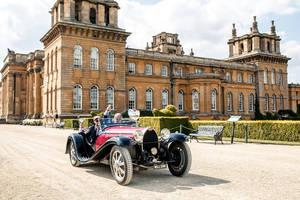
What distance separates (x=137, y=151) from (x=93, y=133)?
1960 mm

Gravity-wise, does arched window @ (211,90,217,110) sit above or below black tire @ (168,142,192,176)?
above

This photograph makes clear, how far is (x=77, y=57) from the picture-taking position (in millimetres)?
31438

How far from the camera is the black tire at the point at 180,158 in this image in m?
6.68

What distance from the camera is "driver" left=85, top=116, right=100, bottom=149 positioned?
7742 mm

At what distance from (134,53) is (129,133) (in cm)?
3145

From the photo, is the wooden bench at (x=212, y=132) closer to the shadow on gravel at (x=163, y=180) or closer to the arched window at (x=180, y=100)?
the shadow on gravel at (x=163, y=180)

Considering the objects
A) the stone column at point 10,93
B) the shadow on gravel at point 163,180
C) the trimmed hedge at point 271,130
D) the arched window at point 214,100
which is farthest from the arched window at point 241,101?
the shadow on gravel at point 163,180

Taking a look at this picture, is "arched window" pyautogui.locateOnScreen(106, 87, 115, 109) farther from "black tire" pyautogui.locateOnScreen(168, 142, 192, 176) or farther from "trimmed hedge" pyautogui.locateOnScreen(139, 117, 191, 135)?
"black tire" pyautogui.locateOnScreen(168, 142, 192, 176)

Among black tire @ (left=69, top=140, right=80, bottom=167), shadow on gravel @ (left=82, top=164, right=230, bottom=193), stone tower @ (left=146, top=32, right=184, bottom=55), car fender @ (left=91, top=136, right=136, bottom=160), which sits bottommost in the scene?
shadow on gravel @ (left=82, top=164, right=230, bottom=193)

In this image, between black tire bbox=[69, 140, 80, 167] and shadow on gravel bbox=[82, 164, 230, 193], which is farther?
black tire bbox=[69, 140, 80, 167]

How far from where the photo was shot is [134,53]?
123ft

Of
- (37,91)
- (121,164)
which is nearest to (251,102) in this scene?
(37,91)

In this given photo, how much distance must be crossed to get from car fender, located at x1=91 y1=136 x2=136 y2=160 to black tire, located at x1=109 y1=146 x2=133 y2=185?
123mm

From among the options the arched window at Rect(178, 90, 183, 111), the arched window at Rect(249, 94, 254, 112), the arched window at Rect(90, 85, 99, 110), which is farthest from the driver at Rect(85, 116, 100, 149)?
the arched window at Rect(249, 94, 254, 112)
